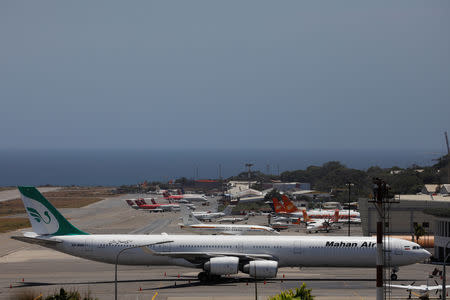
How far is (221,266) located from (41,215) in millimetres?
17757

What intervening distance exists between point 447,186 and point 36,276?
96.8 metres

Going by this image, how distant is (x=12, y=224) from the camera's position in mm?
127000

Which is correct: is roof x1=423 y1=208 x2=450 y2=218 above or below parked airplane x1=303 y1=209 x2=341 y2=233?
above

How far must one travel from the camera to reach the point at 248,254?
202ft

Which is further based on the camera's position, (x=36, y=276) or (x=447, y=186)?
(x=447, y=186)

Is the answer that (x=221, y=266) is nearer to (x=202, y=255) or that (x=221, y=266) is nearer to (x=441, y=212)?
(x=202, y=255)

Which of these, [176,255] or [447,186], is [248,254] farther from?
[447,186]

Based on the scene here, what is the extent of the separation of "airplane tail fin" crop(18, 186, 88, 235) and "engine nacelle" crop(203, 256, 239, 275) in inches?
551

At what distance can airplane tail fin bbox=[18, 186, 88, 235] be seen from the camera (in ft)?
203

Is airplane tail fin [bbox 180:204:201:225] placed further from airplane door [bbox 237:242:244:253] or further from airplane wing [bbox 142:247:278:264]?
airplane door [bbox 237:242:244:253]

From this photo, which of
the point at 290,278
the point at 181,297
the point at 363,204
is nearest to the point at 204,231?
the point at 363,204

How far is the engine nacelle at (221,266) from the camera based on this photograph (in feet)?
195

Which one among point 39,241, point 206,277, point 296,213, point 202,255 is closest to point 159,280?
point 206,277

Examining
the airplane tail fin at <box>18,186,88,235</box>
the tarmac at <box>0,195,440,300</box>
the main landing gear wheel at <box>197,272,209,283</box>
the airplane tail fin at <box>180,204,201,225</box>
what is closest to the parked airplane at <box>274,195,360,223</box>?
the airplane tail fin at <box>180,204,201,225</box>
